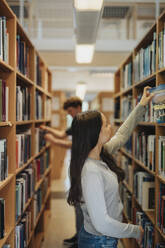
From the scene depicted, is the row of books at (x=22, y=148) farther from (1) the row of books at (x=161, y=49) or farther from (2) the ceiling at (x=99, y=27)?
(2) the ceiling at (x=99, y=27)

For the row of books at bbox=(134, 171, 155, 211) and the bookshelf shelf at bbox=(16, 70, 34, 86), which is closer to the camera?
the bookshelf shelf at bbox=(16, 70, 34, 86)

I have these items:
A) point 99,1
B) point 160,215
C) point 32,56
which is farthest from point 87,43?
point 160,215

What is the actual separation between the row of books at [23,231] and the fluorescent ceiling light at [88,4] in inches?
63.2

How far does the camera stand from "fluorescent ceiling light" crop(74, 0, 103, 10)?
5.93ft

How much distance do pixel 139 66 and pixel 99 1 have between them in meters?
0.74

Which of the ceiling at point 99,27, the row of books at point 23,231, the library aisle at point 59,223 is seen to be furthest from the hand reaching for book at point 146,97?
the ceiling at point 99,27

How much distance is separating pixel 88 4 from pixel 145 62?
0.64 m

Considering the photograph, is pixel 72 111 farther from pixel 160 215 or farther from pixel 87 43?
pixel 160 215

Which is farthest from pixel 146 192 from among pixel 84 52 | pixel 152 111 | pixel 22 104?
pixel 84 52

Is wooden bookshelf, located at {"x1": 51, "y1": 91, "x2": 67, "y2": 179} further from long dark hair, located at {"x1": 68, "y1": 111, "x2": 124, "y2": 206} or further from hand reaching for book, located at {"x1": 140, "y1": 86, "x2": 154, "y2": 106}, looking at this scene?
long dark hair, located at {"x1": 68, "y1": 111, "x2": 124, "y2": 206}

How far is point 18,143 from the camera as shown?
Answer: 198 cm

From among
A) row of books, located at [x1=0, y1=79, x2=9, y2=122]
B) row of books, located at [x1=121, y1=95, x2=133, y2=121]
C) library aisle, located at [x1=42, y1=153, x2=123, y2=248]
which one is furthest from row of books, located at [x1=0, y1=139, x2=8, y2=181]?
library aisle, located at [x1=42, y1=153, x2=123, y2=248]

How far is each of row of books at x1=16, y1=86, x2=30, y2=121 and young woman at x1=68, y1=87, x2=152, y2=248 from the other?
66 cm

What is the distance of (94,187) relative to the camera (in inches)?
52.1
